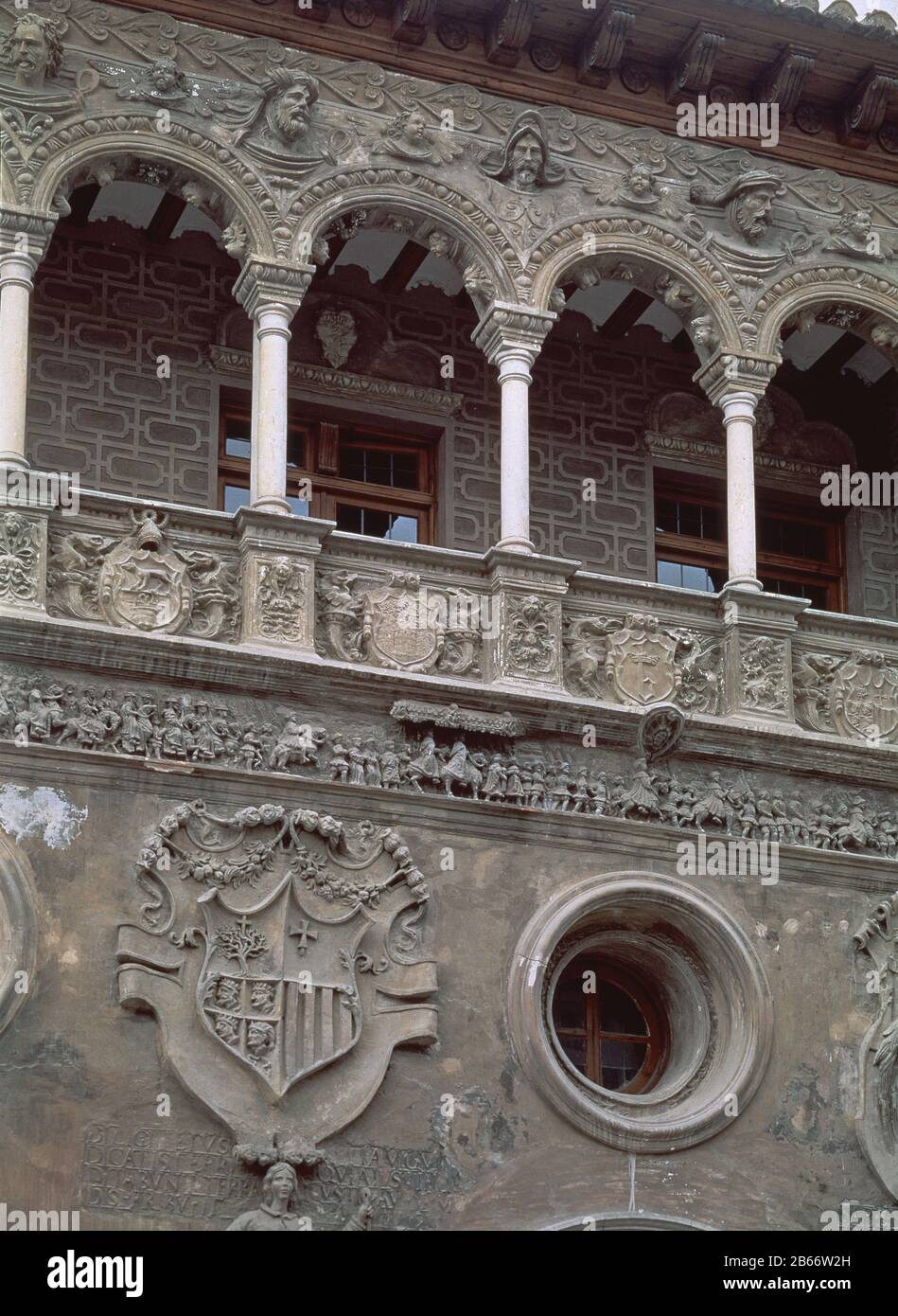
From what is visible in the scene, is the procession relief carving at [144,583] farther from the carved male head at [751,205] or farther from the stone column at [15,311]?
the carved male head at [751,205]

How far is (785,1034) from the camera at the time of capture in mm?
14164

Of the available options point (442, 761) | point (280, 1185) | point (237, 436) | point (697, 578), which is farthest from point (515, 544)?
point (280, 1185)

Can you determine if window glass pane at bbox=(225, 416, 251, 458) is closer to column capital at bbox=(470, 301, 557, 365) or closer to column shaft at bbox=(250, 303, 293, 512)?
column shaft at bbox=(250, 303, 293, 512)

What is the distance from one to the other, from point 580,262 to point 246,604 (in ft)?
10.3

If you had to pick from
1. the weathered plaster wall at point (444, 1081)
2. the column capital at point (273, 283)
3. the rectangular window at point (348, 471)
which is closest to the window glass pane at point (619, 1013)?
the weathered plaster wall at point (444, 1081)

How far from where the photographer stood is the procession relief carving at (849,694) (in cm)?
1510

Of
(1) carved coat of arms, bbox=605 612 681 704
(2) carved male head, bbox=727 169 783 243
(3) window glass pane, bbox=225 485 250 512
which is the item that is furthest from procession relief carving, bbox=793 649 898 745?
(3) window glass pane, bbox=225 485 250 512

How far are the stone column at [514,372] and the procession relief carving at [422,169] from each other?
134 millimetres

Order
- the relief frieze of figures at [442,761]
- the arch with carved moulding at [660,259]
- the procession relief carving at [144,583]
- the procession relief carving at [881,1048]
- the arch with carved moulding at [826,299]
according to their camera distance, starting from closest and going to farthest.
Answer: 1. the relief frieze of figures at [442,761]
2. the procession relief carving at [144,583]
3. the procession relief carving at [881,1048]
4. the arch with carved moulding at [660,259]
5. the arch with carved moulding at [826,299]

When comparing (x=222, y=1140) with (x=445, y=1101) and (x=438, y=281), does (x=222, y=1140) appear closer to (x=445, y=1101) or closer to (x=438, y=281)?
(x=445, y=1101)

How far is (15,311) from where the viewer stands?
1413 centimetres

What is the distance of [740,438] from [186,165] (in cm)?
351

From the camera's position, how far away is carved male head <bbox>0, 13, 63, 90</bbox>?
1465 cm
